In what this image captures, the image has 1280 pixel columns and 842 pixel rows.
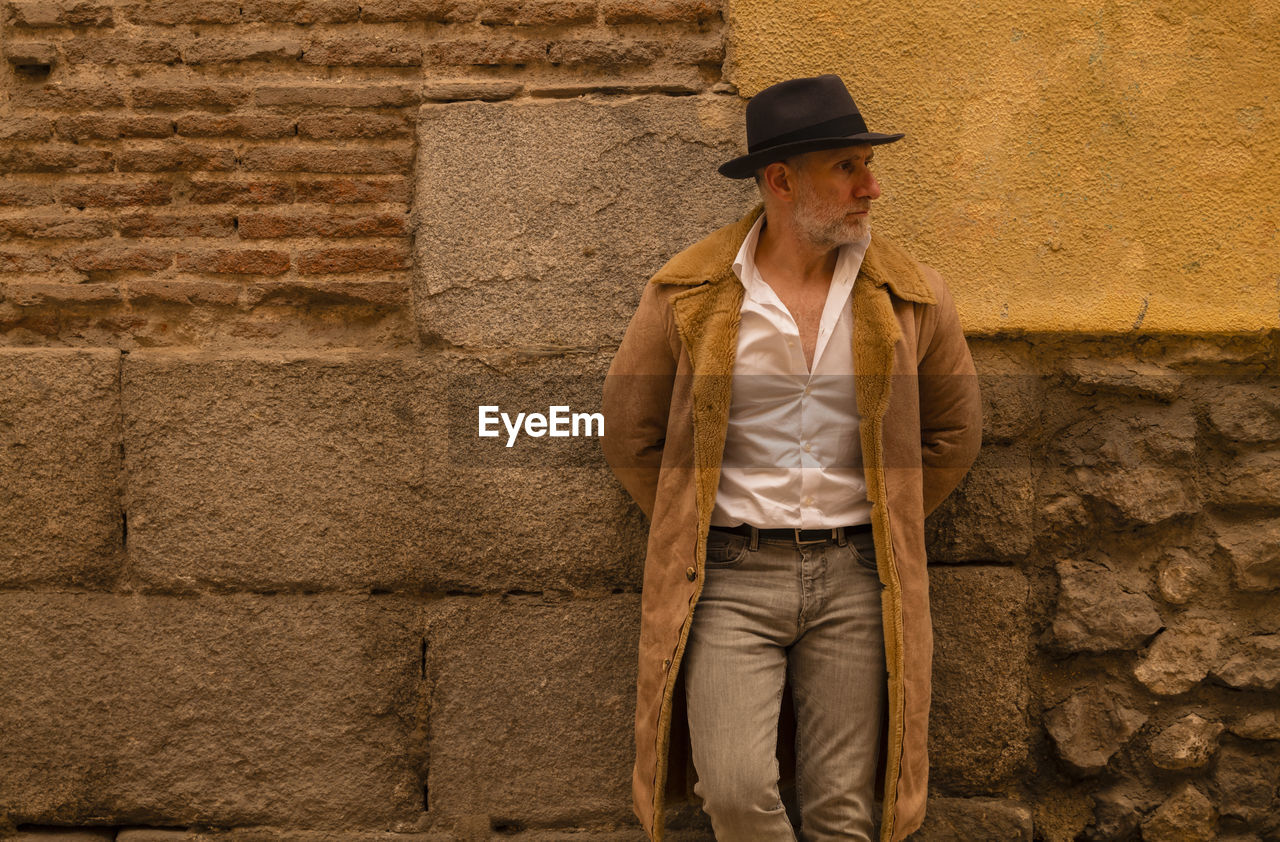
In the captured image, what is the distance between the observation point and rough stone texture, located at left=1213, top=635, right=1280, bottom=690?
3.01 metres

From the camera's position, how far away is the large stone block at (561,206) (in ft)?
9.90

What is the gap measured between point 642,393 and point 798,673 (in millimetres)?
816

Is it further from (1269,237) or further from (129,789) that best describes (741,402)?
(129,789)

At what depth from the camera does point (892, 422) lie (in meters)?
2.51

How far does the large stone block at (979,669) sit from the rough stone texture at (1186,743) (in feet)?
1.28

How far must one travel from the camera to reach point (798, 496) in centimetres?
247

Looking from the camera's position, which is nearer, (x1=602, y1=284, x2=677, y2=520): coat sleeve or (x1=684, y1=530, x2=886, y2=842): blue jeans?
(x1=684, y1=530, x2=886, y2=842): blue jeans

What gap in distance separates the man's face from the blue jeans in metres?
0.77

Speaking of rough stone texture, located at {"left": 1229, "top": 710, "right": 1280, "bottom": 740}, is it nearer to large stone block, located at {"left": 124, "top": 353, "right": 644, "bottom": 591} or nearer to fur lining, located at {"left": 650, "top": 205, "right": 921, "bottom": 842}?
fur lining, located at {"left": 650, "top": 205, "right": 921, "bottom": 842}

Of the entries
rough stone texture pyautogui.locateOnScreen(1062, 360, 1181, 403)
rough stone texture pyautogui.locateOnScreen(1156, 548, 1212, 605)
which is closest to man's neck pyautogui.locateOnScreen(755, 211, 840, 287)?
rough stone texture pyautogui.locateOnScreen(1062, 360, 1181, 403)

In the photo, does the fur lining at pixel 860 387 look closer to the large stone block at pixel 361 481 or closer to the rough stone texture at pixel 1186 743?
the large stone block at pixel 361 481

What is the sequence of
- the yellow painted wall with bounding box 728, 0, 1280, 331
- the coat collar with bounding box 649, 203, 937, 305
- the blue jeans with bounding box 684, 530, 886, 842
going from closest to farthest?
the blue jeans with bounding box 684, 530, 886, 842, the coat collar with bounding box 649, 203, 937, 305, the yellow painted wall with bounding box 728, 0, 1280, 331

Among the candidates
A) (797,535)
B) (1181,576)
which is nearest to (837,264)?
(797,535)

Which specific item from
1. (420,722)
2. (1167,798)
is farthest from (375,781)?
Result: (1167,798)
